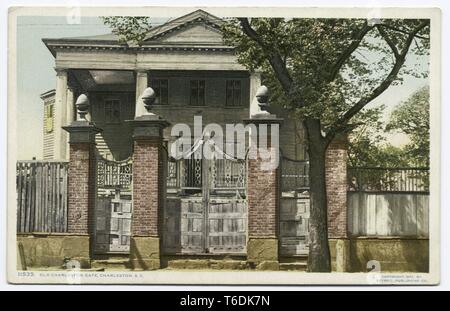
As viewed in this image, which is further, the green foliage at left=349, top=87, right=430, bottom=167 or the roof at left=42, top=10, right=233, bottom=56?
the green foliage at left=349, top=87, right=430, bottom=167

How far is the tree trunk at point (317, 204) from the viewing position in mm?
13445

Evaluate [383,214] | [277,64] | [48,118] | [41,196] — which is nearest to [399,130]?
[383,214]

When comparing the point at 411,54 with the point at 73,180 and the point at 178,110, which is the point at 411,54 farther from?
the point at 73,180

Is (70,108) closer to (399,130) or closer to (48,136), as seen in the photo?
(48,136)

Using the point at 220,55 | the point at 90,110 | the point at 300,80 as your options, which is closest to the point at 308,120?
the point at 300,80

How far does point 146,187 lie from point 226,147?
4.40 ft

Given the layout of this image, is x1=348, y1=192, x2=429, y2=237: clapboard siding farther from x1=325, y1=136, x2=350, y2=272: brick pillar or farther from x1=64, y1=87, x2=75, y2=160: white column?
x1=64, y1=87, x2=75, y2=160: white column

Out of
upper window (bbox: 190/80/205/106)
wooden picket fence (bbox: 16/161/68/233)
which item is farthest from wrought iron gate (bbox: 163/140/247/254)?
wooden picket fence (bbox: 16/161/68/233)

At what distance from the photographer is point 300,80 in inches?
530

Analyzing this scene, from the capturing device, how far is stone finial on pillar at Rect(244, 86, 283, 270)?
44.1 ft

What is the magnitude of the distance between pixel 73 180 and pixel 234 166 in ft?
7.98

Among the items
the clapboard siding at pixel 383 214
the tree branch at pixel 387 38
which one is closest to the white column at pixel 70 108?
the clapboard siding at pixel 383 214

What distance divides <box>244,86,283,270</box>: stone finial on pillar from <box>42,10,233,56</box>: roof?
47.5 inches

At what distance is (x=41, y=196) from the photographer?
13648 millimetres
